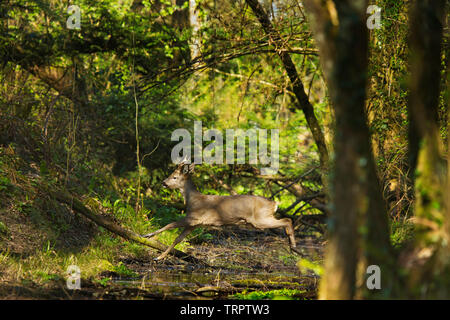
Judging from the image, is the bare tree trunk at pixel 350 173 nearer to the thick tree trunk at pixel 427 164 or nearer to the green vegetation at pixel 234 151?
the green vegetation at pixel 234 151

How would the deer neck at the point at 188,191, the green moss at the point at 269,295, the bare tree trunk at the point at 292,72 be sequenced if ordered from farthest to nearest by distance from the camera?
the bare tree trunk at the point at 292,72, the deer neck at the point at 188,191, the green moss at the point at 269,295

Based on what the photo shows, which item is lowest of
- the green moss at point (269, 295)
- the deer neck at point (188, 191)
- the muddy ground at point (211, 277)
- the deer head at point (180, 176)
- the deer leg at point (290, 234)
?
the green moss at point (269, 295)

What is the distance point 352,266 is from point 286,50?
7.31 meters

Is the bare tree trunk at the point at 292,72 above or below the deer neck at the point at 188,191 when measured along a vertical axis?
above

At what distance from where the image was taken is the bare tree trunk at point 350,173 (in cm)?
348

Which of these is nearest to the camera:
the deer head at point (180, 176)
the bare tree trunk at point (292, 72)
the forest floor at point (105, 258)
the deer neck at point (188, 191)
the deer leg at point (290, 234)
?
the forest floor at point (105, 258)

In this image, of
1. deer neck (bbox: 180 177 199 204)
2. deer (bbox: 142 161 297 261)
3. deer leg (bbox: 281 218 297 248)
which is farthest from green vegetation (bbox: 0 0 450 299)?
deer neck (bbox: 180 177 199 204)

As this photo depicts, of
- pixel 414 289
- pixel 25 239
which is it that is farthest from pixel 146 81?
pixel 414 289

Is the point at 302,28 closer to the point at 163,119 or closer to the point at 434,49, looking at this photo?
the point at 163,119

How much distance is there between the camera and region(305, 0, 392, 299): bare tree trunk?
11.4ft

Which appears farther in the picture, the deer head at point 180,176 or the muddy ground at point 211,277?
the deer head at point 180,176

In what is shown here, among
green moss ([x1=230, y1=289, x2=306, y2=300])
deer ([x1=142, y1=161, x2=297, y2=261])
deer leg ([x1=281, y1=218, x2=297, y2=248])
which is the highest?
deer ([x1=142, y1=161, x2=297, y2=261])

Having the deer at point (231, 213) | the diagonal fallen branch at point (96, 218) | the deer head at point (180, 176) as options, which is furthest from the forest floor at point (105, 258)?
the deer head at point (180, 176)

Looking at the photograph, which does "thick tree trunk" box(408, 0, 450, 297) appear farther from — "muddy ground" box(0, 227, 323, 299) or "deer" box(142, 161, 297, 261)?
"deer" box(142, 161, 297, 261)
